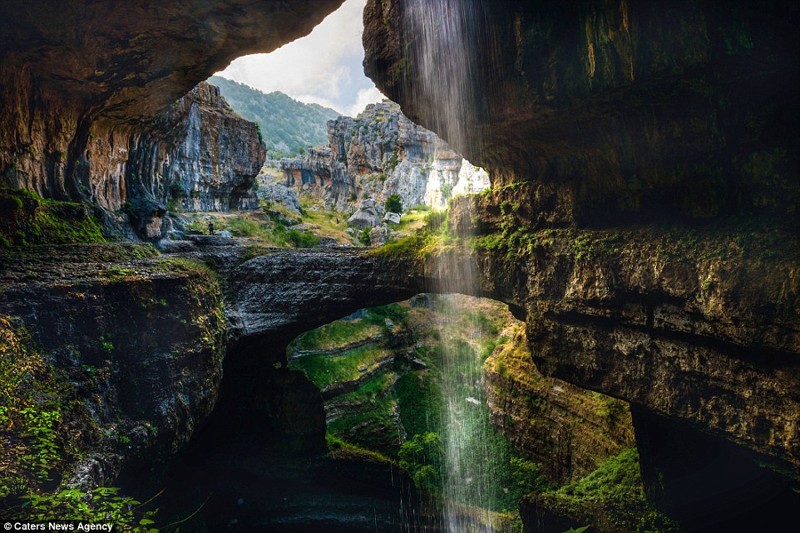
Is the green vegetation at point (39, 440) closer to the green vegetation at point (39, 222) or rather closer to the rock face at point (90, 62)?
the green vegetation at point (39, 222)

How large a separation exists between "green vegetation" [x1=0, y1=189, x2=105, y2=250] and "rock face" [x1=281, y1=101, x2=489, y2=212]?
4315cm

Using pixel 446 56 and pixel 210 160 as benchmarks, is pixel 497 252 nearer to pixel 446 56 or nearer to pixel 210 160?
pixel 446 56

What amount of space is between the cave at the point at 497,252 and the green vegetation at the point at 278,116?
10511cm

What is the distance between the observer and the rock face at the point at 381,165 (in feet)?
194

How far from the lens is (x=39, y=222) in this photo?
8891 mm

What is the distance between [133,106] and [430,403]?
21.1m

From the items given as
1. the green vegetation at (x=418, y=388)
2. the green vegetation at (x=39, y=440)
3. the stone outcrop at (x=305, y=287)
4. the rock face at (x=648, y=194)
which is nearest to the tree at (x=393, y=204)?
the green vegetation at (x=418, y=388)

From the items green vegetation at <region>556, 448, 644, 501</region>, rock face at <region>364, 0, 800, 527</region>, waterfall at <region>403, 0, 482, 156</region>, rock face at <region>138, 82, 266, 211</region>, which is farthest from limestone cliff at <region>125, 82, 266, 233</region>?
green vegetation at <region>556, 448, 644, 501</region>

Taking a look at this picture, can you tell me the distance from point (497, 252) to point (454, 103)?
4.07 metres

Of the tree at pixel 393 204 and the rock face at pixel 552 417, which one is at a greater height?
the tree at pixel 393 204

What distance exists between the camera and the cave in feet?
22.0

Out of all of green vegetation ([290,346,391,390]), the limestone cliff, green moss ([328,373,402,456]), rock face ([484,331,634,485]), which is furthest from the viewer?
the limestone cliff

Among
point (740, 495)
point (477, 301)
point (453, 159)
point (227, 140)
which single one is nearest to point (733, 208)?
point (740, 495)

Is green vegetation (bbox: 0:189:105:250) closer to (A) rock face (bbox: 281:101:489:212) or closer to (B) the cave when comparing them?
(B) the cave
